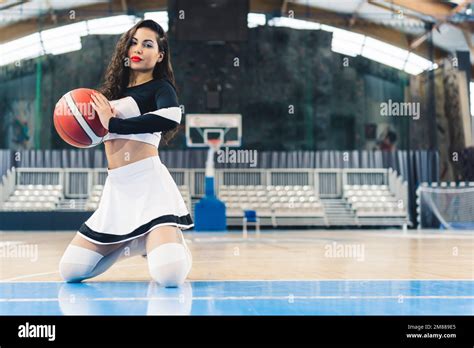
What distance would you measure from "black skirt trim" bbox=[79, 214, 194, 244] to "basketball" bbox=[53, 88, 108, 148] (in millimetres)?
600

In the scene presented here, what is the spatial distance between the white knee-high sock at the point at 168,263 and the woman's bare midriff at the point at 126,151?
64 cm

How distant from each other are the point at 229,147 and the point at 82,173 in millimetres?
5125

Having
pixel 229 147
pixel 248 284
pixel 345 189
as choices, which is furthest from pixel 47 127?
pixel 248 284

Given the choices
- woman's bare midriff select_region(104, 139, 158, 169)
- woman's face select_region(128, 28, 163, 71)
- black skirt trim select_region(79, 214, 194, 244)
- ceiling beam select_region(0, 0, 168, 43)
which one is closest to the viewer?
black skirt trim select_region(79, 214, 194, 244)

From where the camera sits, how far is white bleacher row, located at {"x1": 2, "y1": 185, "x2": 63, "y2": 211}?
67.4 ft

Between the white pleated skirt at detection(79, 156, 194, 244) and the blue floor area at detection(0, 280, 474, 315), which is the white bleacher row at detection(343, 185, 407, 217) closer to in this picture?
the blue floor area at detection(0, 280, 474, 315)

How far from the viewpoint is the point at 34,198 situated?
822 inches

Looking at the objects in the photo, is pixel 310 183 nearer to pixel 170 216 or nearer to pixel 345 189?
pixel 345 189

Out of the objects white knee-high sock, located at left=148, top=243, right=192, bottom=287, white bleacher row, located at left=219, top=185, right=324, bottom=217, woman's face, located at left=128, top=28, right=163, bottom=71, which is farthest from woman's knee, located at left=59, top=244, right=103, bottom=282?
white bleacher row, located at left=219, top=185, right=324, bottom=217

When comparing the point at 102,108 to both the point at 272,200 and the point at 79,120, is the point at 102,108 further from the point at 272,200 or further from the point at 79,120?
the point at 272,200

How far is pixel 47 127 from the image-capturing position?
70.2ft

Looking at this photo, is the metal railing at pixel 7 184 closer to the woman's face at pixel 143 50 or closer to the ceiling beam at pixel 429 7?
the ceiling beam at pixel 429 7

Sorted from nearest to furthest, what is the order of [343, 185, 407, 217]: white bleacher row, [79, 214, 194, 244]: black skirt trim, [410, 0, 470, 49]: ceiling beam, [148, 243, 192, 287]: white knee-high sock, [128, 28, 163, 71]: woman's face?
[148, 243, 192, 287]: white knee-high sock < [79, 214, 194, 244]: black skirt trim < [128, 28, 163, 71]: woman's face < [410, 0, 470, 49]: ceiling beam < [343, 185, 407, 217]: white bleacher row

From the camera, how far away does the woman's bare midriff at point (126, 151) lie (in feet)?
13.7
